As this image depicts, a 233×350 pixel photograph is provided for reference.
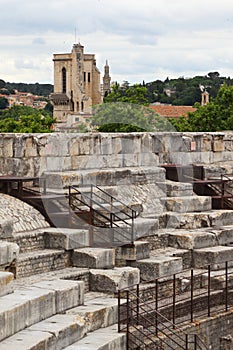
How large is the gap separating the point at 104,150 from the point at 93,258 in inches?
159

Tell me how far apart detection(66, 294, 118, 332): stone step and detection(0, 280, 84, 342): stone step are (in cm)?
16

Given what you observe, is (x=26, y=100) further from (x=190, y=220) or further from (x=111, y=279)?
(x=111, y=279)

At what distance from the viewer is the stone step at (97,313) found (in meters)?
11.9

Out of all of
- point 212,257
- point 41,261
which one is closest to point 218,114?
point 212,257

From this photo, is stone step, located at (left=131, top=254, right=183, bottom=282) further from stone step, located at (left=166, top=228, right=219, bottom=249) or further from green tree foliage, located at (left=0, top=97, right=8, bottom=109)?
green tree foliage, located at (left=0, top=97, right=8, bottom=109)

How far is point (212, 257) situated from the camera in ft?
52.0

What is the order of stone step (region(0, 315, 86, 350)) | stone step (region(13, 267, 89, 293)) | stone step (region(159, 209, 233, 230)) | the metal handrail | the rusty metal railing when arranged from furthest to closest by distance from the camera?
stone step (region(159, 209, 233, 230)) < the metal handrail < the rusty metal railing < stone step (region(13, 267, 89, 293)) < stone step (region(0, 315, 86, 350))

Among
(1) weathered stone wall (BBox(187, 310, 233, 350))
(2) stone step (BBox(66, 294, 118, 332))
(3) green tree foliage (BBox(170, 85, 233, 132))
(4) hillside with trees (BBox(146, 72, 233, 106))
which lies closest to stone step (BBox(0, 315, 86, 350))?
(2) stone step (BBox(66, 294, 118, 332))

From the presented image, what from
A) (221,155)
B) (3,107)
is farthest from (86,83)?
(221,155)

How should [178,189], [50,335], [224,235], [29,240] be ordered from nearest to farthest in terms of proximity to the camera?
[50,335], [29,240], [224,235], [178,189]

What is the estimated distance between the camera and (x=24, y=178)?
14.9 metres

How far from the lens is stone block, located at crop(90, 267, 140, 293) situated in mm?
13312

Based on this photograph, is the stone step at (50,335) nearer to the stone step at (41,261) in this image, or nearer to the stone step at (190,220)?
the stone step at (41,261)

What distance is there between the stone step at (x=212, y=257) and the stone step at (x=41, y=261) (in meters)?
2.96
